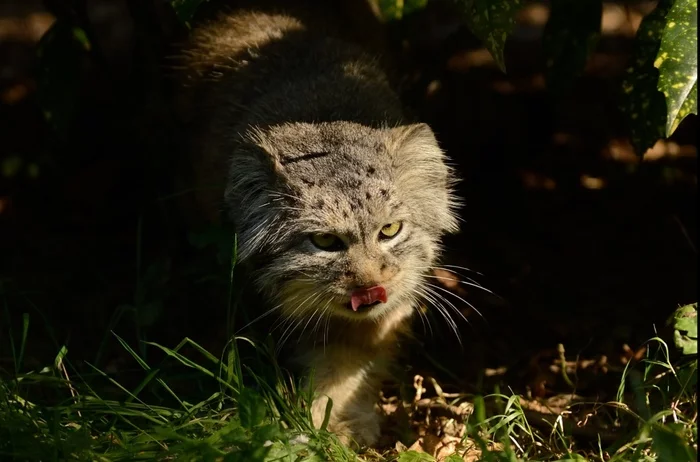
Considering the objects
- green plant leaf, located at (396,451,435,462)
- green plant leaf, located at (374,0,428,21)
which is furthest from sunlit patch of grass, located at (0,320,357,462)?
green plant leaf, located at (374,0,428,21)

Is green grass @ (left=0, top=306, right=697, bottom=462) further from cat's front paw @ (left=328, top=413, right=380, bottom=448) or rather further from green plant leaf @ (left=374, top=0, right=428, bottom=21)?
green plant leaf @ (left=374, top=0, right=428, bottom=21)

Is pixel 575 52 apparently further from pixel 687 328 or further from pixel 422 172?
pixel 687 328

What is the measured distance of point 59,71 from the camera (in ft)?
13.1

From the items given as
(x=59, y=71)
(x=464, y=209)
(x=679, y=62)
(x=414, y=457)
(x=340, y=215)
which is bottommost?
(x=414, y=457)

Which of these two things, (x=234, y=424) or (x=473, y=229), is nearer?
(x=234, y=424)

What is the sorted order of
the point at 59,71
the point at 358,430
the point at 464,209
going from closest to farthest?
the point at 358,430, the point at 59,71, the point at 464,209

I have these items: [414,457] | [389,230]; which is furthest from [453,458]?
[389,230]

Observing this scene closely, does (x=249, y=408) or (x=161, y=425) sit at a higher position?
(x=249, y=408)

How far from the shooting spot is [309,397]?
2.98m

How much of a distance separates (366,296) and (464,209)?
171 centimetres

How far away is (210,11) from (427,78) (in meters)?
1.12

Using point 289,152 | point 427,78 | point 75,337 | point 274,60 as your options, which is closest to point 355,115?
point 289,152

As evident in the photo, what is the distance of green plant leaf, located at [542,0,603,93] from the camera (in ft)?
12.0

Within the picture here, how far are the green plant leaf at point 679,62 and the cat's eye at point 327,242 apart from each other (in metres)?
1.15
